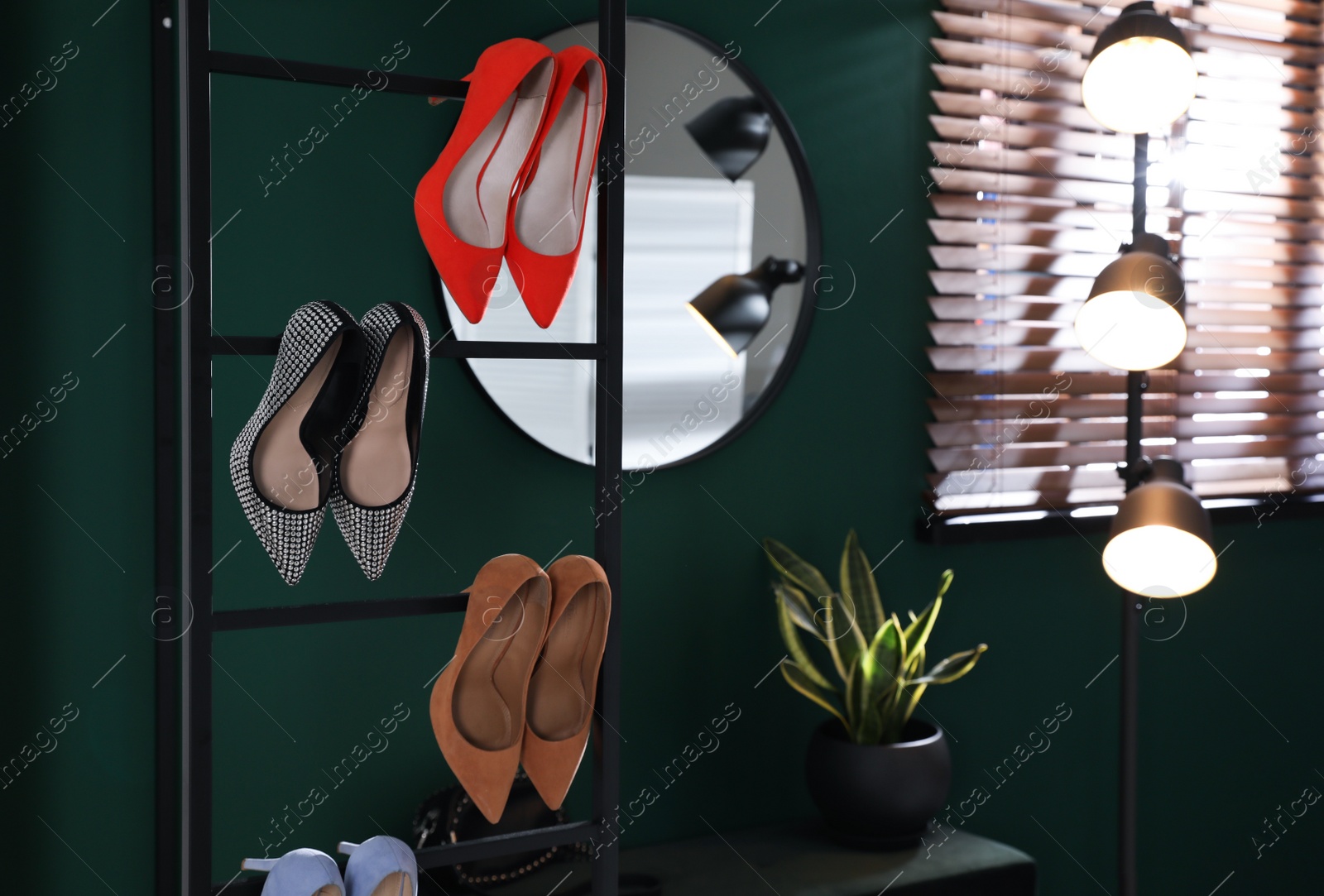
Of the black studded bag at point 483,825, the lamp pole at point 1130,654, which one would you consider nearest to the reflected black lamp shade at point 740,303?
the lamp pole at point 1130,654

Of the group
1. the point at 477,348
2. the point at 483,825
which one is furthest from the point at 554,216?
the point at 483,825

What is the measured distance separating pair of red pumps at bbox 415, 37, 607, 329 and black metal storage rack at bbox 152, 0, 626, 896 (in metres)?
0.03

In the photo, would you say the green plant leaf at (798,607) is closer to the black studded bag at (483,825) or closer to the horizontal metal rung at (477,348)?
the black studded bag at (483,825)

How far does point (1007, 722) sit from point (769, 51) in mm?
1388

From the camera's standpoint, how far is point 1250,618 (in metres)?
2.30

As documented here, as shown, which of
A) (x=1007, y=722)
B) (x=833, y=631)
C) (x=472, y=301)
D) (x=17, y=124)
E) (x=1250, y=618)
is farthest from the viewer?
(x=1250, y=618)

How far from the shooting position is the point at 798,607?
1731mm

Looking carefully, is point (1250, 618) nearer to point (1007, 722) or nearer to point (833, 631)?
point (1007, 722)

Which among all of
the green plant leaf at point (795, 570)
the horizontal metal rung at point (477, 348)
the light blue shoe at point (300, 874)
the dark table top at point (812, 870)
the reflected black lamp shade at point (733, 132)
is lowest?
the dark table top at point (812, 870)

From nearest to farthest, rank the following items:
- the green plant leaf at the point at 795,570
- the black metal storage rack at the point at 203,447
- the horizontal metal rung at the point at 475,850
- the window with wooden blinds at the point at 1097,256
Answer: the black metal storage rack at the point at 203,447, the horizontal metal rung at the point at 475,850, the green plant leaf at the point at 795,570, the window with wooden blinds at the point at 1097,256

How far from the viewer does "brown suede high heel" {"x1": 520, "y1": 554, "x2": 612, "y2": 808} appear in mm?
1285

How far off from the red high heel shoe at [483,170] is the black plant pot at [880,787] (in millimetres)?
929

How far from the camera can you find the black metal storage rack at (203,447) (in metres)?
1.11

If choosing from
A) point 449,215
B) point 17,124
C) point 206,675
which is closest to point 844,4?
point 449,215
